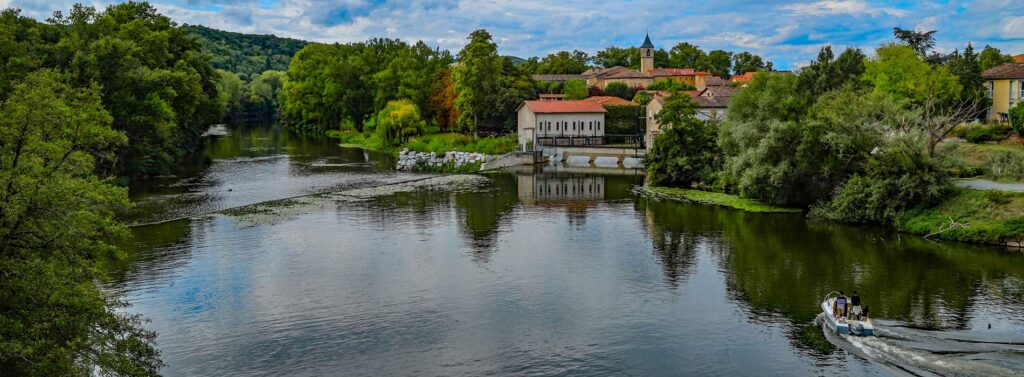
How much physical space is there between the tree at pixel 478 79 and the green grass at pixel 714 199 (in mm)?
32066

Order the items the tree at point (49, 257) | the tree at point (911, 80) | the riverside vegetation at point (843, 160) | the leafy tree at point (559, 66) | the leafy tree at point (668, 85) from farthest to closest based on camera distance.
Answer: the leafy tree at point (559, 66) < the leafy tree at point (668, 85) < the tree at point (911, 80) < the riverside vegetation at point (843, 160) < the tree at point (49, 257)

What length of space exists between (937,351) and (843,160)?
22.7 m

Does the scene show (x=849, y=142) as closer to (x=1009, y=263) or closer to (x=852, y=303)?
(x=1009, y=263)

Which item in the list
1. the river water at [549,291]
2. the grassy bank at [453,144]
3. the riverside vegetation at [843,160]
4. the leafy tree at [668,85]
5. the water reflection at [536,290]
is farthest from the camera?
the leafy tree at [668,85]

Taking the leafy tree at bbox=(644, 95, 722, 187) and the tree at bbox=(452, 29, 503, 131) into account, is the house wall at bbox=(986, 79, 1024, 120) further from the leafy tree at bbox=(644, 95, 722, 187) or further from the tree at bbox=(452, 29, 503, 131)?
the tree at bbox=(452, 29, 503, 131)

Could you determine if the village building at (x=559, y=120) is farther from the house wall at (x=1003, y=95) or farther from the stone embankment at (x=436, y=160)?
the house wall at (x=1003, y=95)

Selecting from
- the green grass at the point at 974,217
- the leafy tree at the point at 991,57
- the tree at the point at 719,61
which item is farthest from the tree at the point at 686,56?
the green grass at the point at 974,217

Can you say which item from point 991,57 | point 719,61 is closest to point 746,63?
point 719,61

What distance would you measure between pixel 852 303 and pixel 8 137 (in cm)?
2253

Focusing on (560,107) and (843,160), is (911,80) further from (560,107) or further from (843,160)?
(560,107)

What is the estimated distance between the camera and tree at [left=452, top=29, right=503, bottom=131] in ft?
271

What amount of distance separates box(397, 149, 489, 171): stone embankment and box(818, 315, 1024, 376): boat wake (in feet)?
156

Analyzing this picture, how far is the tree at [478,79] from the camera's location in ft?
271

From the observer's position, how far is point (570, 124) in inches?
3095
